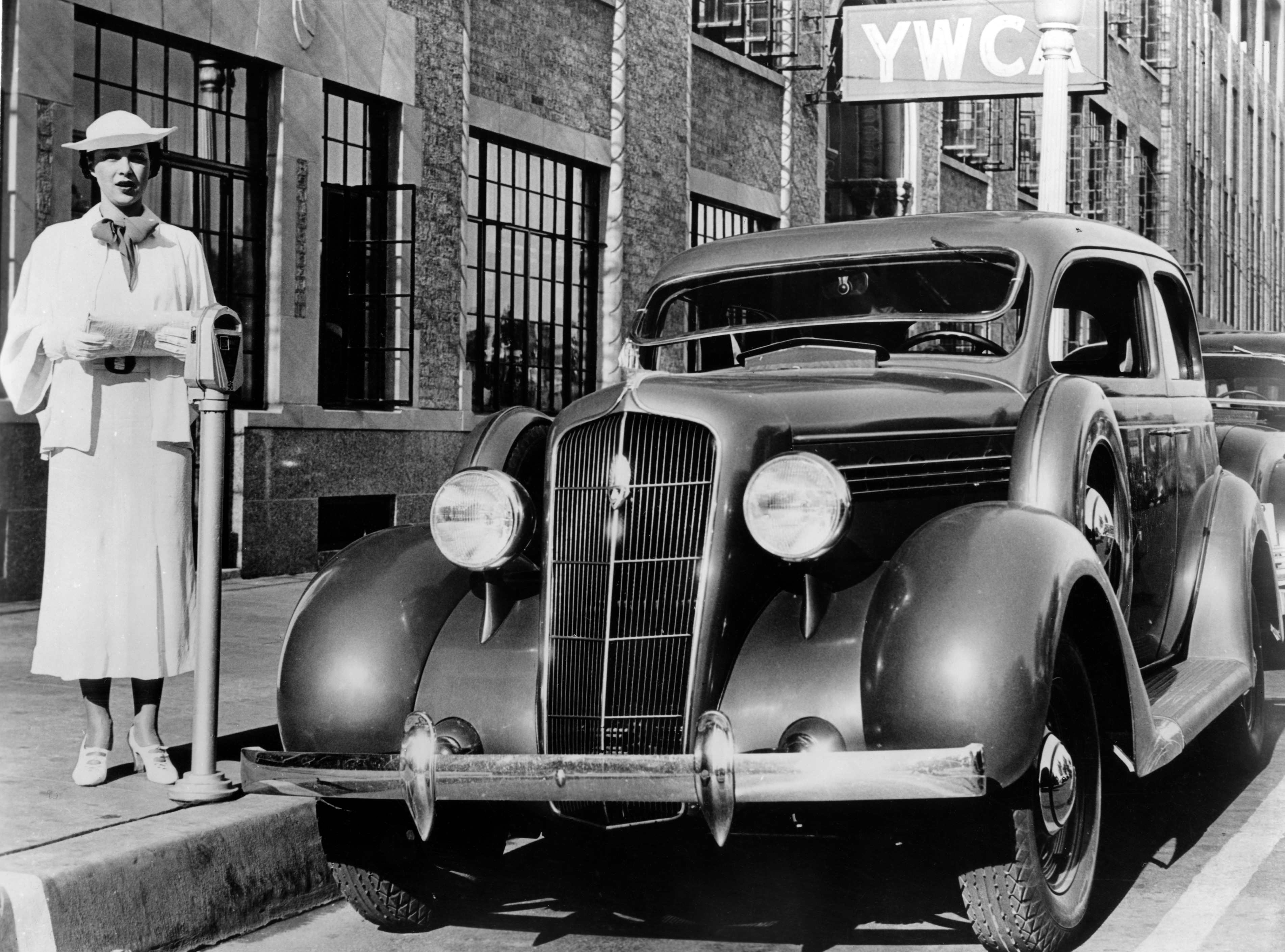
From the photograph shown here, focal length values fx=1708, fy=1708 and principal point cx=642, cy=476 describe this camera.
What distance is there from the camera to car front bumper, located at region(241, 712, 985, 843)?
11.8 ft

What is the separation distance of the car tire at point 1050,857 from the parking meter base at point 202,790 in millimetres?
2110

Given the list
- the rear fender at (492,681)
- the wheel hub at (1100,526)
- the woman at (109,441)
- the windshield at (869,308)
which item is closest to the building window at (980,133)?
the windshield at (869,308)

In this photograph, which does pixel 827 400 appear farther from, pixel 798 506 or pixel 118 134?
pixel 118 134

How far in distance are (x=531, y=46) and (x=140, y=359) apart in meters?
9.47

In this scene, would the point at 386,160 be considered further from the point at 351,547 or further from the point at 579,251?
the point at 351,547

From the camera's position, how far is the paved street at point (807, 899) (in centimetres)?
440

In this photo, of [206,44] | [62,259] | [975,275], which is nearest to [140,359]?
[62,259]

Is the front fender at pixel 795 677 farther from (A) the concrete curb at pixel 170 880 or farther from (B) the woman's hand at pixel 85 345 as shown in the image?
(B) the woman's hand at pixel 85 345

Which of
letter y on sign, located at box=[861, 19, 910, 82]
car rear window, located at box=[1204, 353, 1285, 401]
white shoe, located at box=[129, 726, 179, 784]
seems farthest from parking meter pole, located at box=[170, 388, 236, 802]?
letter y on sign, located at box=[861, 19, 910, 82]

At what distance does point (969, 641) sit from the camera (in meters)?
3.80

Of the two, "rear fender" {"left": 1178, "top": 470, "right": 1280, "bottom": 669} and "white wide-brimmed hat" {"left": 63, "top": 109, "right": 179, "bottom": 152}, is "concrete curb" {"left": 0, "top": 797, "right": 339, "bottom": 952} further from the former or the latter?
"rear fender" {"left": 1178, "top": 470, "right": 1280, "bottom": 669}

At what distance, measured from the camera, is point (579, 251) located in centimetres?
1536

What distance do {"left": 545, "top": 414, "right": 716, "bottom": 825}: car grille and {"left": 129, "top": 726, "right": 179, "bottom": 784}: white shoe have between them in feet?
5.20

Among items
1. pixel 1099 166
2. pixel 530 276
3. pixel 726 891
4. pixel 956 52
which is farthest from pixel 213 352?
pixel 1099 166
